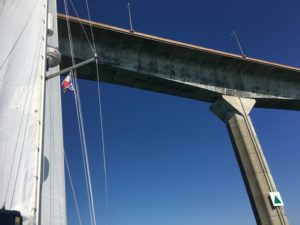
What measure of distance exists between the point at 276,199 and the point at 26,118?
1350cm

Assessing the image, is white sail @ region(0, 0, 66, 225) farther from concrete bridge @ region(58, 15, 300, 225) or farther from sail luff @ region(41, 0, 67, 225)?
concrete bridge @ region(58, 15, 300, 225)

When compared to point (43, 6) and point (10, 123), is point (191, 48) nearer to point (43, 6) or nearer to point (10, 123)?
point (43, 6)

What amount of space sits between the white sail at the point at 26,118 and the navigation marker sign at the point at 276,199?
12.2m

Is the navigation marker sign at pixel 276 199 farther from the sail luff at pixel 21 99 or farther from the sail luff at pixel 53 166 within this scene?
the sail luff at pixel 21 99

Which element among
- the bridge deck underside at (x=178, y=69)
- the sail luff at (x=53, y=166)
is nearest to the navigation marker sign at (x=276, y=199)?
the bridge deck underside at (x=178, y=69)

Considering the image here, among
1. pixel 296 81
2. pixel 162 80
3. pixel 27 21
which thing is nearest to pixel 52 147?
pixel 27 21

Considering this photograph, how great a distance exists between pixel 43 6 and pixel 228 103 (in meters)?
13.3

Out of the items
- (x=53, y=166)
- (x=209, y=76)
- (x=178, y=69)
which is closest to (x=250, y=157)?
(x=209, y=76)

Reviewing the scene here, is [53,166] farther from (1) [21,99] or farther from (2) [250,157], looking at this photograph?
(2) [250,157]

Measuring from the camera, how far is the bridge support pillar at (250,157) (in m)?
14.6

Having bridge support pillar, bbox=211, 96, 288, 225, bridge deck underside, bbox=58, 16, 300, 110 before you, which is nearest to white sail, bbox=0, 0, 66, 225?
bridge deck underside, bbox=58, 16, 300, 110

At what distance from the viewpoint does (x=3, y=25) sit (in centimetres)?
517

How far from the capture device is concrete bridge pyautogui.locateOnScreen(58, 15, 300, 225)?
14648 millimetres

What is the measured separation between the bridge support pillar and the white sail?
12176mm
